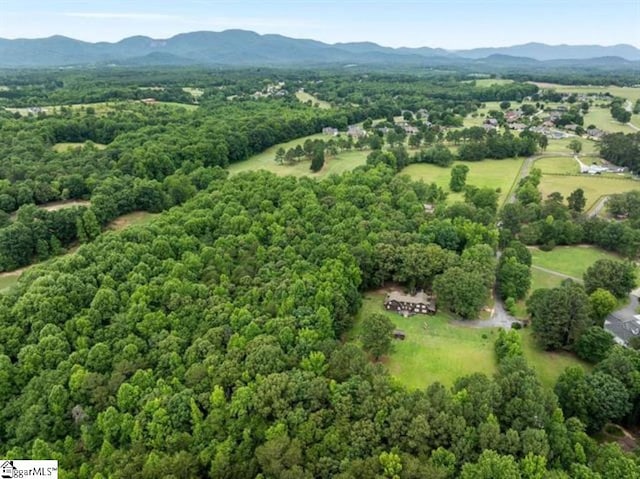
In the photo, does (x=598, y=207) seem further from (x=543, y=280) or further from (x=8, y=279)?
(x=8, y=279)

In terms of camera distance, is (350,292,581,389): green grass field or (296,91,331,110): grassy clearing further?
(296,91,331,110): grassy clearing

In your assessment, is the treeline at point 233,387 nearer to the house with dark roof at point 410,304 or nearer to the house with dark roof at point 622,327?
the house with dark roof at point 410,304

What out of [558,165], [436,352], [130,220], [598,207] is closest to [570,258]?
[598,207]

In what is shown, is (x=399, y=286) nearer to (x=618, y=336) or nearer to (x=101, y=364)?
(x=618, y=336)

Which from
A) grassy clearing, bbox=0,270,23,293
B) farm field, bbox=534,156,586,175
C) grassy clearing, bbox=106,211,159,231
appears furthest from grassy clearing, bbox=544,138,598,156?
grassy clearing, bbox=0,270,23,293

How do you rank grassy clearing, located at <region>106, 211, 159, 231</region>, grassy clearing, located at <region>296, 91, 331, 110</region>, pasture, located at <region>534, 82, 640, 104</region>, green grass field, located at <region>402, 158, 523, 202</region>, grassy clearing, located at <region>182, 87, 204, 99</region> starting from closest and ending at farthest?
grassy clearing, located at <region>106, 211, 159, 231</region>
green grass field, located at <region>402, 158, 523, 202</region>
grassy clearing, located at <region>182, 87, 204, 99</region>
grassy clearing, located at <region>296, 91, 331, 110</region>
pasture, located at <region>534, 82, 640, 104</region>

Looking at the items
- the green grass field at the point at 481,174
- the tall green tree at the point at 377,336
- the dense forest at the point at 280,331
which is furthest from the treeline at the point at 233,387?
the green grass field at the point at 481,174

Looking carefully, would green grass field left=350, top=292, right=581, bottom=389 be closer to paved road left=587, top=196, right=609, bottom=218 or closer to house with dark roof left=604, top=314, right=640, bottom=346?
house with dark roof left=604, top=314, right=640, bottom=346
